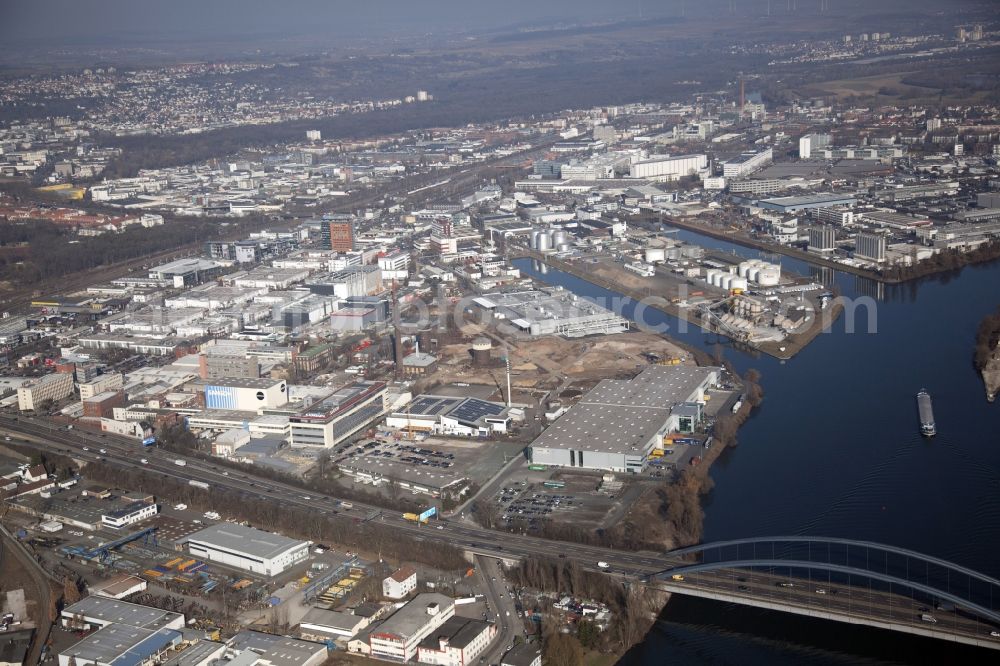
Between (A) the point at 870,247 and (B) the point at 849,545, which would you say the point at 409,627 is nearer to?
(B) the point at 849,545

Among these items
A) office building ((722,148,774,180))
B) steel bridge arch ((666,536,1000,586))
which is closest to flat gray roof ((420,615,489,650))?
steel bridge arch ((666,536,1000,586))

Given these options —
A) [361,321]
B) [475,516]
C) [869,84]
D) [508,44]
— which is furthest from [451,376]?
[508,44]

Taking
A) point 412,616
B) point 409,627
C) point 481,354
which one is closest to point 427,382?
point 481,354

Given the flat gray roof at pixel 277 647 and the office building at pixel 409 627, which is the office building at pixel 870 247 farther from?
the flat gray roof at pixel 277 647

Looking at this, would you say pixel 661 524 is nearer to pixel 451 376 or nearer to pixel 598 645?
pixel 598 645

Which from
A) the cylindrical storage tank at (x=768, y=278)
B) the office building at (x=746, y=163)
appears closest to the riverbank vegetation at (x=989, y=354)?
the cylindrical storage tank at (x=768, y=278)

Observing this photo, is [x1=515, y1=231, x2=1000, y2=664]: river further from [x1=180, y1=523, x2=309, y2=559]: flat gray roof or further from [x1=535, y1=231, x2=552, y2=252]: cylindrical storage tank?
[x1=535, y1=231, x2=552, y2=252]: cylindrical storage tank
